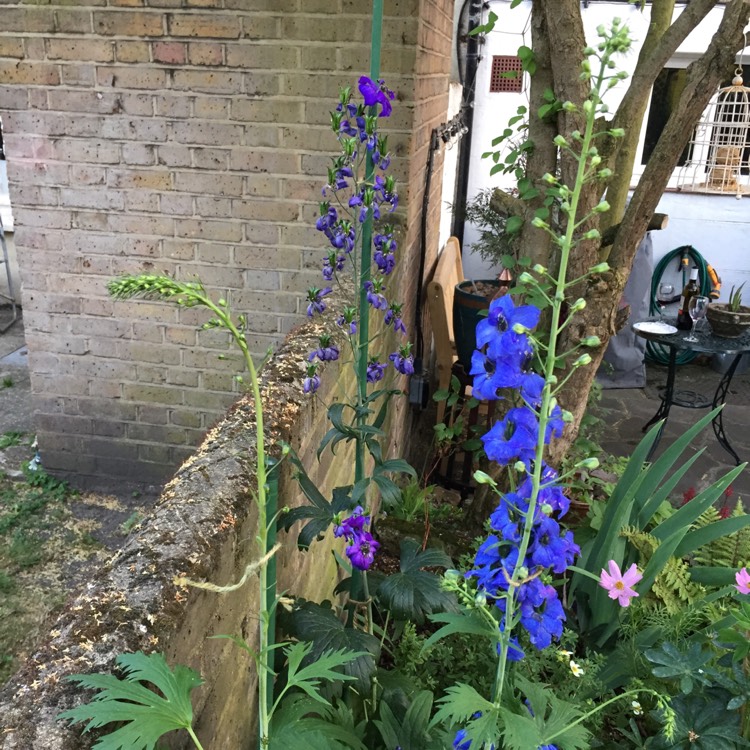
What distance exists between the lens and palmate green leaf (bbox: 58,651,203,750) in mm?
773

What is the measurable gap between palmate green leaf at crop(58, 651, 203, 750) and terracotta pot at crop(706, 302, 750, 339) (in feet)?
14.4

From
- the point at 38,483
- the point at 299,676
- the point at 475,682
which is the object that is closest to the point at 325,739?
the point at 299,676

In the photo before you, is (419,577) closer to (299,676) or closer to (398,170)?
(299,676)

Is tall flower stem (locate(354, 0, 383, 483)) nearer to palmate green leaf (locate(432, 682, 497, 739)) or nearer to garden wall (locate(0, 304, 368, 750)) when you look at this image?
garden wall (locate(0, 304, 368, 750))

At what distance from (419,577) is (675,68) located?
6.22 metres

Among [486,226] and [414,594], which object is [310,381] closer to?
[414,594]

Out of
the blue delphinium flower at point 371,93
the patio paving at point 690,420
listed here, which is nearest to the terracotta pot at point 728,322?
the patio paving at point 690,420

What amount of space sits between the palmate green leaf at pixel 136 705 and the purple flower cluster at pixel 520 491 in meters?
0.46

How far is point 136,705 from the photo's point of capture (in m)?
0.82

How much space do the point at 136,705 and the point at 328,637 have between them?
1.82ft

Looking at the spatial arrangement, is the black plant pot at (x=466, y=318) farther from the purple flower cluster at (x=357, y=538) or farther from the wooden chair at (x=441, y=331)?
the purple flower cluster at (x=357, y=538)

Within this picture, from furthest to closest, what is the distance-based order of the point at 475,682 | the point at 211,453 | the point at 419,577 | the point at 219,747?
the point at 475,682 < the point at 419,577 < the point at 211,453 < the point at 219,747

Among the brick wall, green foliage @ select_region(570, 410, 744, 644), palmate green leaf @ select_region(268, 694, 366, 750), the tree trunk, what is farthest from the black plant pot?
palmate green leaf @ select_region(268, 694, 366, 750)

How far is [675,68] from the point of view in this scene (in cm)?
619
